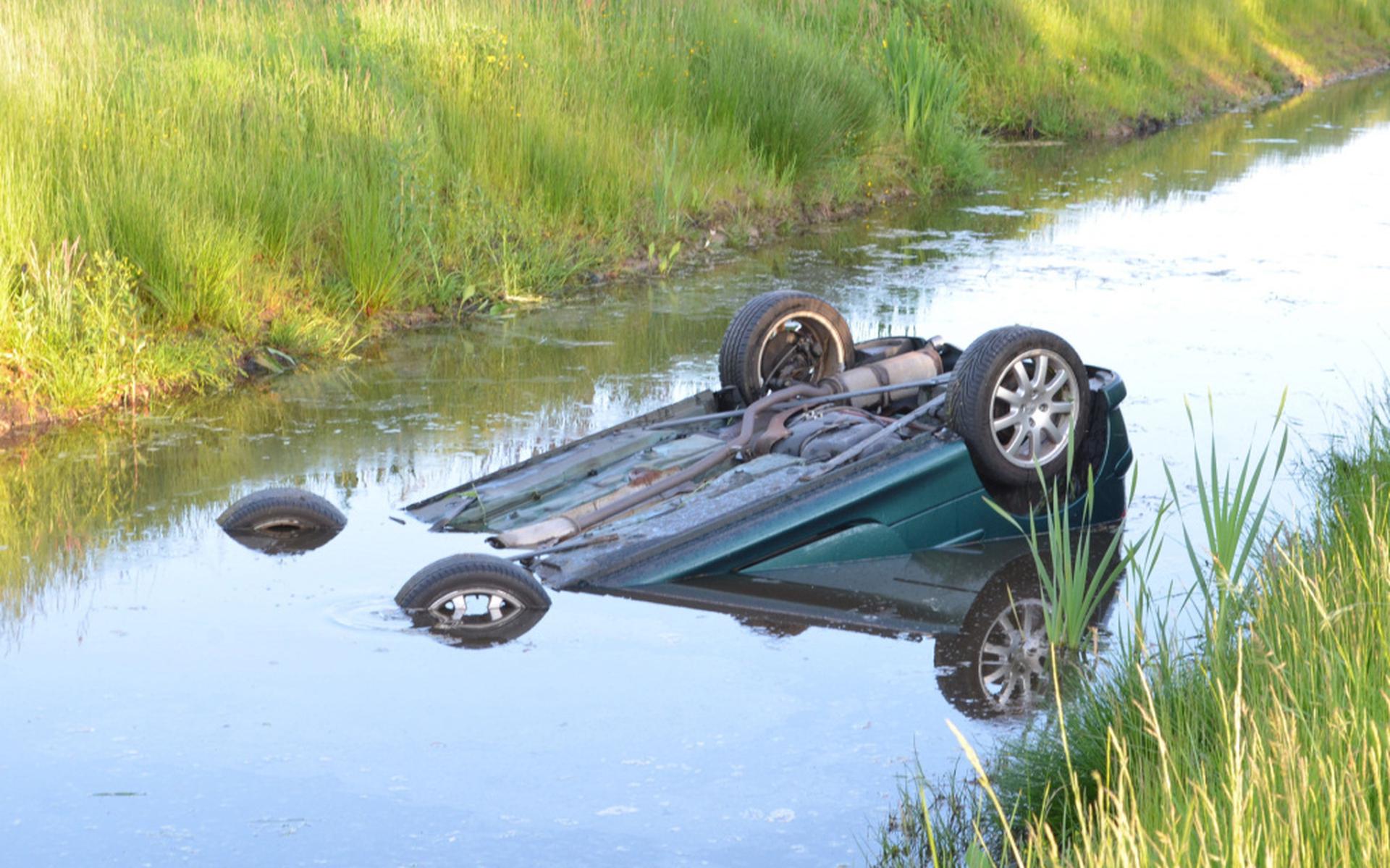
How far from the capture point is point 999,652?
224 inches

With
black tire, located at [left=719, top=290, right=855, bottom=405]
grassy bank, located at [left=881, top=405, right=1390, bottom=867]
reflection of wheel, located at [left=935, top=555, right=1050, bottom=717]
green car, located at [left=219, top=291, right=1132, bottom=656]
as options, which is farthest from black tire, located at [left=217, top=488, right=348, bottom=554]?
grassy bank, located at [left=881, top=405, right=1390, bottom=867]

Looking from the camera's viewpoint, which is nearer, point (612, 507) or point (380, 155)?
point (612, 507)

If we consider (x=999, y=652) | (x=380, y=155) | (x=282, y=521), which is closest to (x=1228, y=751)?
(x=999, y=652)

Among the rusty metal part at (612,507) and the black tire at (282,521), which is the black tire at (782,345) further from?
the black tire at (282,521)

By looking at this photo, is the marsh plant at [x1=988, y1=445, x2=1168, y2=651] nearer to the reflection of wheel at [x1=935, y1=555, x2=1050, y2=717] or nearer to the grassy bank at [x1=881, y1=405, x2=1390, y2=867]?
the reflection of wheel at [x1=935, y1=555, x2=1050, y2=717]

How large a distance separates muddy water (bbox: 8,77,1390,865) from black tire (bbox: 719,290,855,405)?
122cm

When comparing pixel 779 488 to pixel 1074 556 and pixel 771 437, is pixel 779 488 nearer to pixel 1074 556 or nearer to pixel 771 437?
pixel 771 437

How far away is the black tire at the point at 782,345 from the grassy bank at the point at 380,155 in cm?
329

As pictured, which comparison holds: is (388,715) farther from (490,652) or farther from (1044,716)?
(1044,716)

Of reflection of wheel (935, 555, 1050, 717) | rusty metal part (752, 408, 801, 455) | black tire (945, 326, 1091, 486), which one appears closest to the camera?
A: reflection of wheel (935, 555, 1050, 717)

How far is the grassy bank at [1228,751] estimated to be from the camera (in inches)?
110

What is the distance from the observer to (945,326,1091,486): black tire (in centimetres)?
649

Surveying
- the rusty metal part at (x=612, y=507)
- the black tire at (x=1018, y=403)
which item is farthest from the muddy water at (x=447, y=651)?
the black tire at (x=1018, y=403)

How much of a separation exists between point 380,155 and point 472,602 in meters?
5.88
